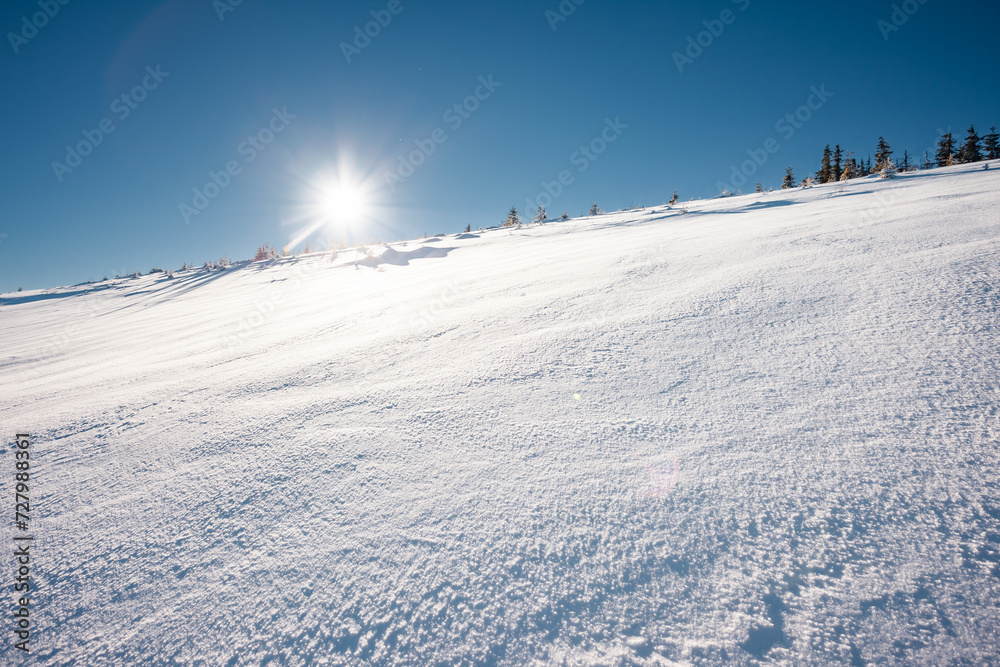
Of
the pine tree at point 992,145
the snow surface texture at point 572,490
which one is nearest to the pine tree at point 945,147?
the pine tree at point 992,145

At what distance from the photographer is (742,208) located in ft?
24.7

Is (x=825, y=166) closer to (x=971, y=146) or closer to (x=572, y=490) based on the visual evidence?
(x=971, y=146)

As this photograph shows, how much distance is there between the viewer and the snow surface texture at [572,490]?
847 millimetres

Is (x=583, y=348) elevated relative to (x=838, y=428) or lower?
elevated

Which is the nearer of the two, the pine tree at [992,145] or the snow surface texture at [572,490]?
the snow surface texture at [572,490]

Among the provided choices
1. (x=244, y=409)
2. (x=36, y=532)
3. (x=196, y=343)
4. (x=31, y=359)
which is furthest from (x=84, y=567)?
(x=31, y=359)

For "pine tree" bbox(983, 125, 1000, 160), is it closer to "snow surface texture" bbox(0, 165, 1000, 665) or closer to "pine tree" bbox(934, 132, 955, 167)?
"pine tree" bbox(934, 132, 955, 167)

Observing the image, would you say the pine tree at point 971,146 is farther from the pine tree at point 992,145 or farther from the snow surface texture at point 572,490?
the snow surface texture at point 572,490

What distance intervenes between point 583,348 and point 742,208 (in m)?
7.62

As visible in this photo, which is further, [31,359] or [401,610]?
[31,359]

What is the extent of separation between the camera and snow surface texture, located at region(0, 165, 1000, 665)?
2.78 ft

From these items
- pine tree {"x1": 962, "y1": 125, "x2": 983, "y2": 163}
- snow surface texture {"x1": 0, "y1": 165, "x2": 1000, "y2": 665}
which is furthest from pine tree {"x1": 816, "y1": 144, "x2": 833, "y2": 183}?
snow surface texture {"x1": 0, "y1": 165, "x2": 1000, "y2": 665}

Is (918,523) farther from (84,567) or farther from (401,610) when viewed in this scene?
(84,567)

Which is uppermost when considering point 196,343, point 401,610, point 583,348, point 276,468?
point 196,343
